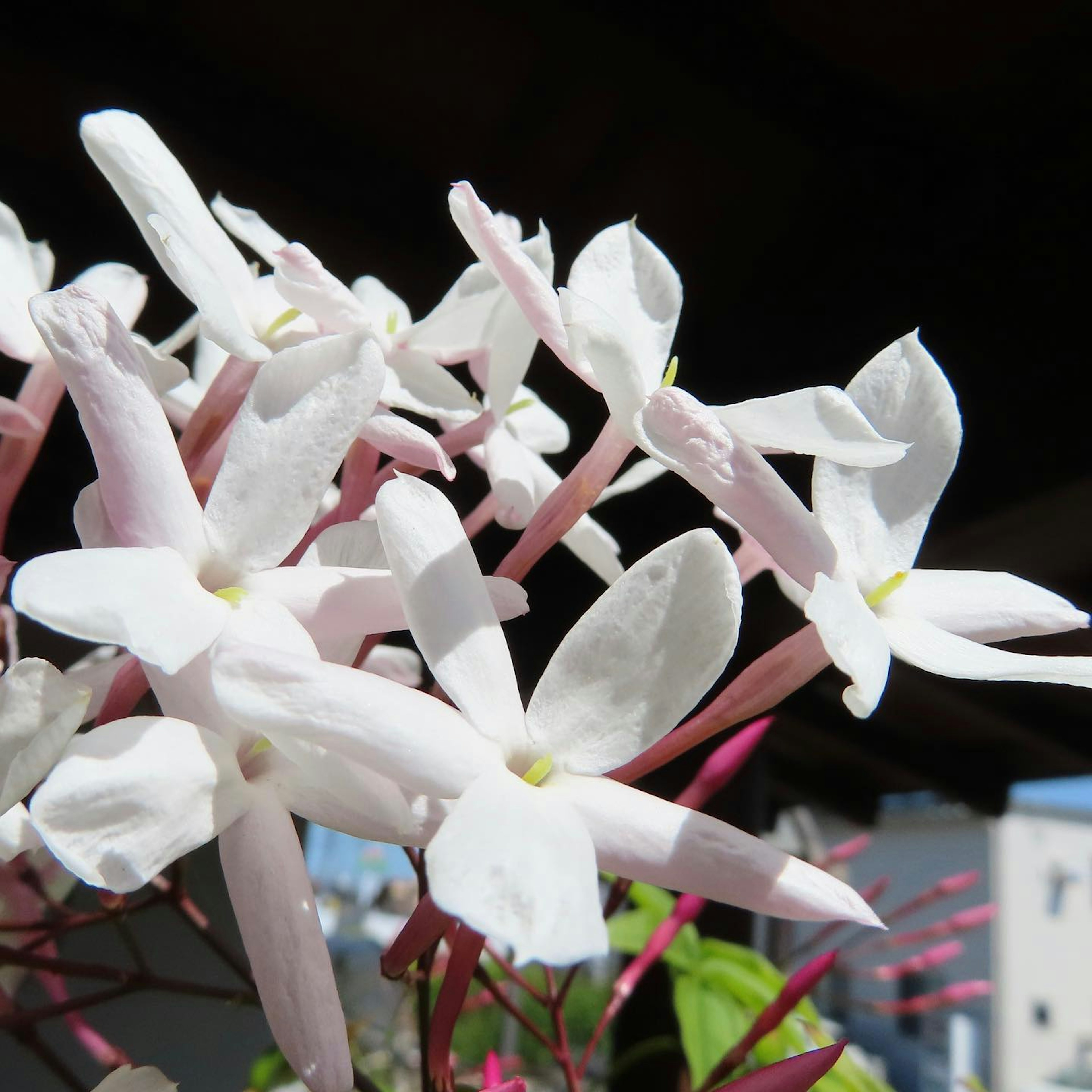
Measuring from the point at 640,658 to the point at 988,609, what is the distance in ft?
0.40

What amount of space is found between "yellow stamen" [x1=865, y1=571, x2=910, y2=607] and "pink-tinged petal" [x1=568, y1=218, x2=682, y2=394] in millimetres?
95

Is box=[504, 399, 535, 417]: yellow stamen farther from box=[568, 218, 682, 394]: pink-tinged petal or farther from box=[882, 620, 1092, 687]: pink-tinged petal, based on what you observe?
box=[882, 620, 1092, 687]: pink-tinged petal

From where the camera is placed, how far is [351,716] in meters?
0.18

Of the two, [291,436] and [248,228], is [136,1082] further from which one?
[248,228]

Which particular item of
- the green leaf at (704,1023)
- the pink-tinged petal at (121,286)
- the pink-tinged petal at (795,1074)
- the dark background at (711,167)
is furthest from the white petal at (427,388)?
the dark background at (711,167)

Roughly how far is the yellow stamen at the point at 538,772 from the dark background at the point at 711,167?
0.84m

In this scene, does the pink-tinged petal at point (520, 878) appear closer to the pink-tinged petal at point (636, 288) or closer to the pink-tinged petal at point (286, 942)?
the pink-tinged petal at point (286, 942)

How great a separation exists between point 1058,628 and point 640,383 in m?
0.14

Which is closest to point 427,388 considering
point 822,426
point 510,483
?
point 510,483

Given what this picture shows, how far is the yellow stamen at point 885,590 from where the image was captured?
10.2 inches

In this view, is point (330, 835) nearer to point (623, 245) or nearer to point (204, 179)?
point (204, 179)

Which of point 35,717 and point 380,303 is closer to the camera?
point 35,717

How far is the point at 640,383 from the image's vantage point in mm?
242

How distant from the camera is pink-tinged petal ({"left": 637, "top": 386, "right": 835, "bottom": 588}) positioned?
0.72 feet
